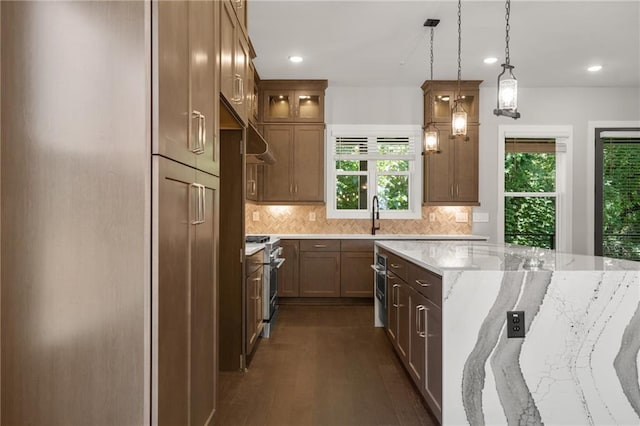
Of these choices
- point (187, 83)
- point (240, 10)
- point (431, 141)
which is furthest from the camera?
point (431, 141)

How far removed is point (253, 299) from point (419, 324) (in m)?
1.42

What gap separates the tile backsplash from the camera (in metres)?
6.20

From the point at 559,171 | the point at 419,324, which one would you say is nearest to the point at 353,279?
the point at 419,324

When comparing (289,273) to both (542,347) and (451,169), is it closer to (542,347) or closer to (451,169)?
(451,169)

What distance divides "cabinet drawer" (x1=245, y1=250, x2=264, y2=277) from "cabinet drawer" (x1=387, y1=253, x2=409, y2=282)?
108cm

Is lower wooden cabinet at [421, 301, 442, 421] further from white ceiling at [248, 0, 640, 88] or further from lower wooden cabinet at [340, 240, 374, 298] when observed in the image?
lower wooden cabinet at [340, 240, 374, 298]

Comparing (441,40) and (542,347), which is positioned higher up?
(441,40)

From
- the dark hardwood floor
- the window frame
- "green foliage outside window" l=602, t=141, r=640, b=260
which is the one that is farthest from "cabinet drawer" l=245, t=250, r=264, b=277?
"green foliage outside window" l=602, t=141, r=640, b=260

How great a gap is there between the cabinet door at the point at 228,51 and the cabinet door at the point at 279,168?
344 centimetres

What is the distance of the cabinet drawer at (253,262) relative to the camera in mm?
3268

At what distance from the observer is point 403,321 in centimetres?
313

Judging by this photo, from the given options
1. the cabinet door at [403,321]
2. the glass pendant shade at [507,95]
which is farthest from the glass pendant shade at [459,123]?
the cabinet door at [403,321]

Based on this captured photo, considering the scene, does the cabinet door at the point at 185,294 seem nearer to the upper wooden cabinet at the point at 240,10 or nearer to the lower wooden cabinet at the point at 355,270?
the upper wooden cabinet at the point at 240,10

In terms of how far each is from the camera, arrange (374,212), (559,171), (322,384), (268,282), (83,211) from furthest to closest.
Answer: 1. (559,171)
2. (374,212)
3. (268,282)
4. (322,384)
5. (83,211)
